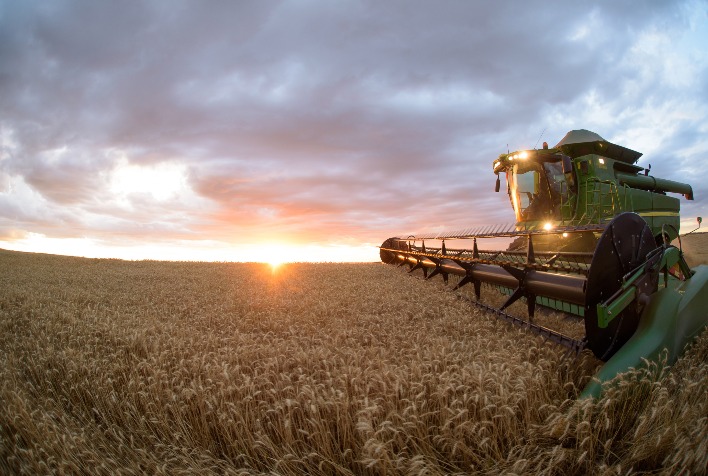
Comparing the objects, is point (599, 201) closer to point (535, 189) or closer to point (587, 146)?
point (535, 189)

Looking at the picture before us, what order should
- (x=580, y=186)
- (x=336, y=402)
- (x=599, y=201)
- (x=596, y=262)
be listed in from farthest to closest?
(x=580, y=186) < (x=599, y=201) < (x=596, y=262) < (x=336, y=402)

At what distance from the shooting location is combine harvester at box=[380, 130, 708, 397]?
3.43m

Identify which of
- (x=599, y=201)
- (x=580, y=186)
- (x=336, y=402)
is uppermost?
(x=580, y=186)

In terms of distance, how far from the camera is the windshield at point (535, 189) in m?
9.46

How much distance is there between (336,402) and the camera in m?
3.02

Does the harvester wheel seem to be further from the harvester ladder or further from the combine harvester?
the harvester ladder

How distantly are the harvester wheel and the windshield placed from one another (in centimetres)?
609

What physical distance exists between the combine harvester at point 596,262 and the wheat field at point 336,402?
292 millimetres

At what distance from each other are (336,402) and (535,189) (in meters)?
8.78

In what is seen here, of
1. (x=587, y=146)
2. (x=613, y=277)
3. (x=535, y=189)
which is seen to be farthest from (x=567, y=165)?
(x=613, y=277)

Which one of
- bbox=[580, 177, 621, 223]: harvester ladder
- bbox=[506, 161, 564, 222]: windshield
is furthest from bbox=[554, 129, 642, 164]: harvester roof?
bbox=[580, 177, 621, 223]: harvester ladder

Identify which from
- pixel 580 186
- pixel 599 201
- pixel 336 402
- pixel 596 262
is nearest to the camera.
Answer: pixel 336 402

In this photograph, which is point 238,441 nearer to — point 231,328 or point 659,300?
point 231,328

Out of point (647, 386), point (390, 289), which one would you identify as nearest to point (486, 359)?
point (647, 386)
